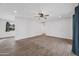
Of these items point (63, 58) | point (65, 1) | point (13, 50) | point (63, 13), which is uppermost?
point (65, 1)

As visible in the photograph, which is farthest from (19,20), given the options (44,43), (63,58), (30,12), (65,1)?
A: (63,58)

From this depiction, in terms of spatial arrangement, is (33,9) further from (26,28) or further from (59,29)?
(59,29)

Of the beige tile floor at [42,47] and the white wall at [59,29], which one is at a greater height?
the white wall at [59,29]

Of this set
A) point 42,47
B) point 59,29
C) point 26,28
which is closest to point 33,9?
point 26,28

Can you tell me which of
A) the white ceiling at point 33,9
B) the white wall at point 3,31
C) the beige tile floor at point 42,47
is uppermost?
the white ceiling at point 33,9

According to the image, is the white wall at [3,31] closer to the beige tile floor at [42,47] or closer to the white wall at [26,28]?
the white wall at [26,28]

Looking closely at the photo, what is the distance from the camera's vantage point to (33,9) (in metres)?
2.07

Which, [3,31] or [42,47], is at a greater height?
[3,31]

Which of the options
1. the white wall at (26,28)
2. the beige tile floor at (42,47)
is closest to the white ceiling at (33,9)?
the white wall at (26,28)

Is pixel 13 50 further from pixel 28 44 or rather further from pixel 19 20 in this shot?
pixel 19 20

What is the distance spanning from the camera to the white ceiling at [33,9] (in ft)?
6.71

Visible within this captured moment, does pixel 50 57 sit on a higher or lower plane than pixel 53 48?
lower

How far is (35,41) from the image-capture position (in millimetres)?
2094

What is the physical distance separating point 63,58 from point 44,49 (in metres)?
0.48
